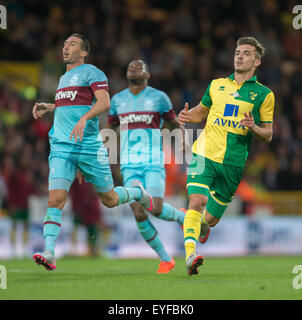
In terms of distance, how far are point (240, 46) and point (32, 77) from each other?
11145 millimetres

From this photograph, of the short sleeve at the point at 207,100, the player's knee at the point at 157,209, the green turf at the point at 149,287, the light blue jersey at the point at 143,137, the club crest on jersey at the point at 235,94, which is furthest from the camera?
the light blue jersey at the point at 143,137

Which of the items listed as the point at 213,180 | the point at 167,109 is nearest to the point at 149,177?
the point at 167,109

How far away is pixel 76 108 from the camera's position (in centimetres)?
808

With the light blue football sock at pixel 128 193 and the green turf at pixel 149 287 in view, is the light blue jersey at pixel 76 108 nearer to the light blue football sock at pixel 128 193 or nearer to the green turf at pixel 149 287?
the light blue football sock at pixel 128 193

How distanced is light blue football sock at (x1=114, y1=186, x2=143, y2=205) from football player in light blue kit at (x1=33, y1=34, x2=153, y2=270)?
220 mm

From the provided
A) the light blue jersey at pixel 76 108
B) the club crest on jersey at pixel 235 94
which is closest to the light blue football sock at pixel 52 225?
the light blue jersey at pixel 76 108

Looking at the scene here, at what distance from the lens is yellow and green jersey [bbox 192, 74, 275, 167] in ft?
25.7

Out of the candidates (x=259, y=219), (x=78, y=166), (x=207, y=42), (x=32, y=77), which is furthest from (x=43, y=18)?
(x=78, y=166)

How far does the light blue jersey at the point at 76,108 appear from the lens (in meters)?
8.04

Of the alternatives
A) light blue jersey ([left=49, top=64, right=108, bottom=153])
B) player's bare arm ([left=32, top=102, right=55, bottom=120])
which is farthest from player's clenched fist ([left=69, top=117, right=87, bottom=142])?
player's bare arm ([left=32, top=102, right=55, bottom=120])

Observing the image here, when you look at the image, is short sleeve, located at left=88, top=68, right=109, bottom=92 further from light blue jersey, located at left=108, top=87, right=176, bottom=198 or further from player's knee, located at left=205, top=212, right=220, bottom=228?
player's knee, located at left=205, top=212, right=220, bottom=228

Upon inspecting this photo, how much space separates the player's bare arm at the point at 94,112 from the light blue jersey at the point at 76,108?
15 centimetres

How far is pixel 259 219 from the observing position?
1686 centimetres

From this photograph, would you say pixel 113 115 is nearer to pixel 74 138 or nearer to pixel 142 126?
pixel 142 126
